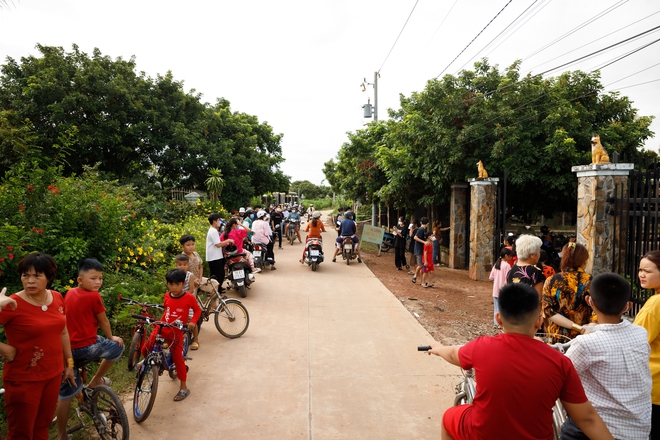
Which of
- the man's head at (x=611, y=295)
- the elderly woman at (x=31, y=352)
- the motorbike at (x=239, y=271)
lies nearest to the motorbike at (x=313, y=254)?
the motorbike at (x=239, y=271)

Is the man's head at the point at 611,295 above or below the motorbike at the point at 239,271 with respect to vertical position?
above

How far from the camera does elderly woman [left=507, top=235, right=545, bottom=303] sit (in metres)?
4.43

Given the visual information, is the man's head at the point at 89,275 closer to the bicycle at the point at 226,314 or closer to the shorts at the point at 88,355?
the shorts at the point at 88,355

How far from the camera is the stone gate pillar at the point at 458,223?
1291 cm

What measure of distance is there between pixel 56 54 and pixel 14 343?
18.9m

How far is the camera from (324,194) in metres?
89.6

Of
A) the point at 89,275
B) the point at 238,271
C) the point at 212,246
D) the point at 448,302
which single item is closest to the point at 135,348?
the point at 89,275

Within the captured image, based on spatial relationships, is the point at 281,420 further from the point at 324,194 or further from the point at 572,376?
the point at 324,194

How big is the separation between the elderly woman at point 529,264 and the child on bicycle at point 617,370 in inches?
82.7

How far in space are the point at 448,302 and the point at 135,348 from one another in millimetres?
6212

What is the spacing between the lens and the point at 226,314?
616 cm

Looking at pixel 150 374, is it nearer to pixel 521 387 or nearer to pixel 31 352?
pixel 31 352

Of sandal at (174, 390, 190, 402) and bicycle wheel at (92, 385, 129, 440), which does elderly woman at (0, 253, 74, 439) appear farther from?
sandal at (174, 390, 190, 402)

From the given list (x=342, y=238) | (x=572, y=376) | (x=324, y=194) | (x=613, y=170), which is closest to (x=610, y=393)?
(x=572, y=376)
